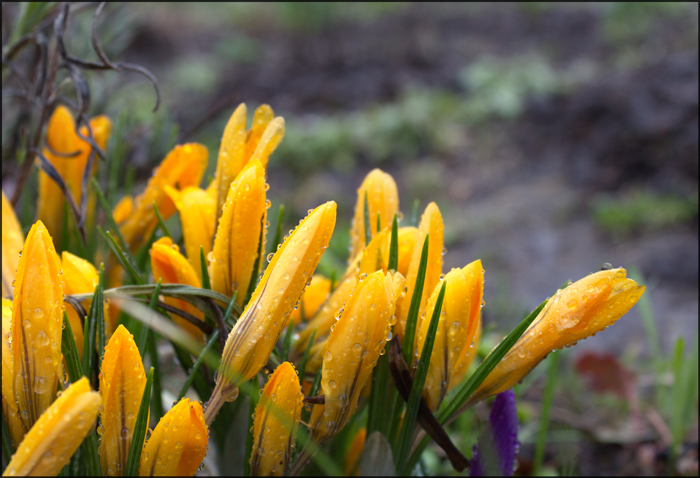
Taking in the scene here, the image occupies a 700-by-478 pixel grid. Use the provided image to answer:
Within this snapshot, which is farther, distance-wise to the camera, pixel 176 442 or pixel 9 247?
pixel 9 247

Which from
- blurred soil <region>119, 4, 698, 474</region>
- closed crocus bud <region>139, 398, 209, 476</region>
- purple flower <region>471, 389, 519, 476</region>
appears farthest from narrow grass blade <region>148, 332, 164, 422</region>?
blurred soil <region>119, 4, 698, 474</region>

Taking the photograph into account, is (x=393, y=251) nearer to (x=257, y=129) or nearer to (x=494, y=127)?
(x=257, y=129)

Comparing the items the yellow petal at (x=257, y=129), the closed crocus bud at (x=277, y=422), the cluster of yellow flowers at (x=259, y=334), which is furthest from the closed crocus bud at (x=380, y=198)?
the closed crocus bud at (x=277, y=422)

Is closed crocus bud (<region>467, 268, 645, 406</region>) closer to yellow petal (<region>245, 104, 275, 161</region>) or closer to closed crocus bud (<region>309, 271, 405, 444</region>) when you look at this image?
closed crocus bud (<region>309, 271, 405, 444</region>)

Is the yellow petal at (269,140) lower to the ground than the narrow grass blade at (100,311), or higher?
higher

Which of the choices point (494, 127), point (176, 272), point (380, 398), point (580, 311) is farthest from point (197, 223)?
point (494, 127)

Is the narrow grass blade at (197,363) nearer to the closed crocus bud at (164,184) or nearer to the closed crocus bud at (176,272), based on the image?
the closed crocus bud at (176,272)
